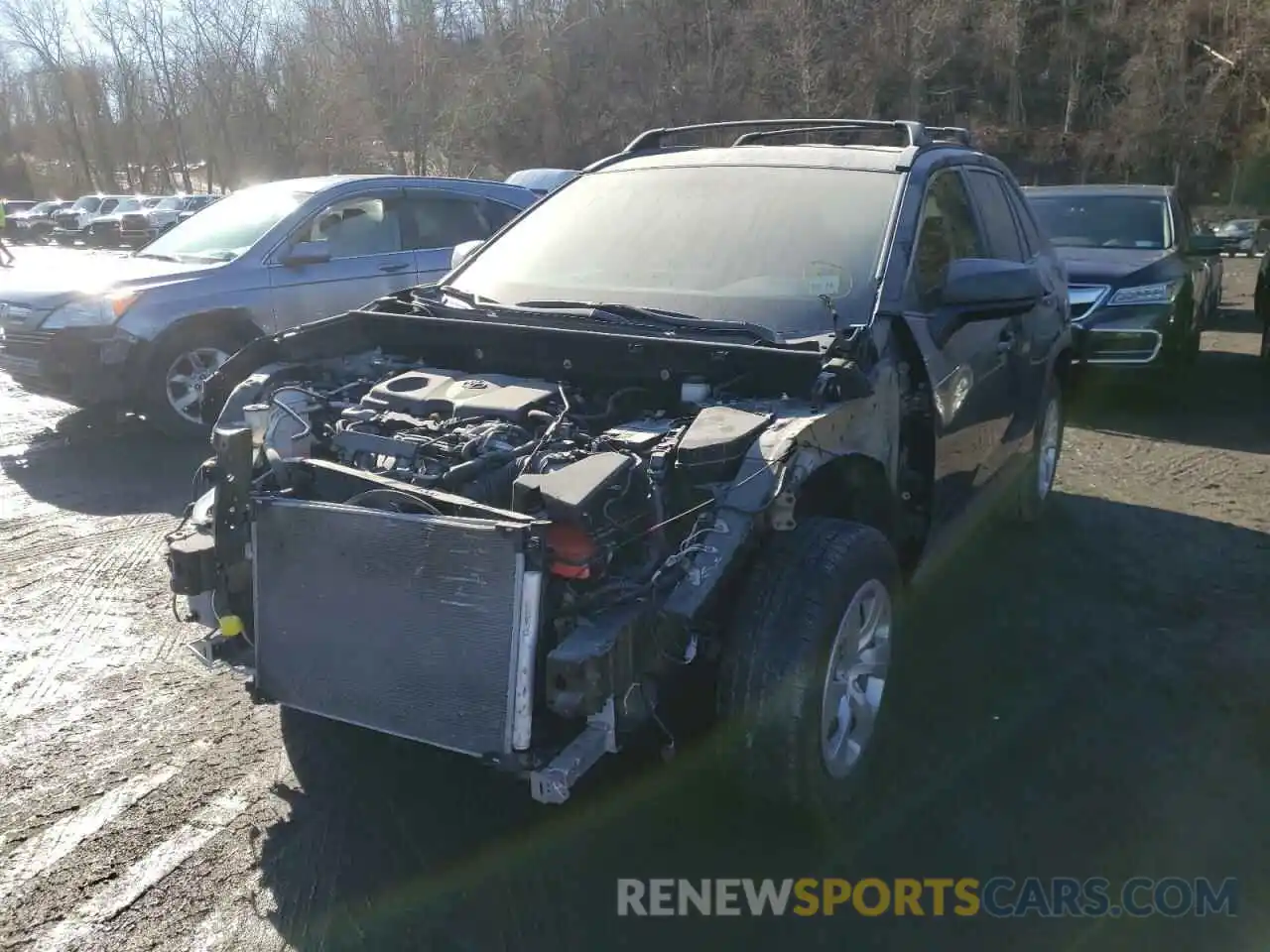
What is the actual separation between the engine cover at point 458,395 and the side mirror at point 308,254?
4.52m

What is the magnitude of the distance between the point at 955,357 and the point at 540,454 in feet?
5.99

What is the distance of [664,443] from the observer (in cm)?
300

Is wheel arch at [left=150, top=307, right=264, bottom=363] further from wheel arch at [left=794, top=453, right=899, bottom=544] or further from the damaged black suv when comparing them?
wheel arch at [left=794, top=453, right=899, bottom=544]

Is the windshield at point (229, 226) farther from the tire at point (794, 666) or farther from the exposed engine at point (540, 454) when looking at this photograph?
the tire at point (794, 666)

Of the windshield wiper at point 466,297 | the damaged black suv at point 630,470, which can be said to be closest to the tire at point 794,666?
the damaged black suv at point 630,470

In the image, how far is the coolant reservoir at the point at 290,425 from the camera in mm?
3221

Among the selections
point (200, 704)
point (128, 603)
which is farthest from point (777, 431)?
point (128, 603)

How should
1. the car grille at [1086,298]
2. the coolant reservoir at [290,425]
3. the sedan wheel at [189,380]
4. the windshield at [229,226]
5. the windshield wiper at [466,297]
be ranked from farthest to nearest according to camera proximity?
1. the car grille at [1086,298]
2. the windshield at [229,226]
3. the sedan wheel at [189,380]
4. the windshield wiper at [466,297]
5. the coolant reservoir at [290,425]

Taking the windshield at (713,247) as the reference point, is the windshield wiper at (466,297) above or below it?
below

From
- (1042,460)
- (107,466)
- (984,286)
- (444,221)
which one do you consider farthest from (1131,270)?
(107,466)

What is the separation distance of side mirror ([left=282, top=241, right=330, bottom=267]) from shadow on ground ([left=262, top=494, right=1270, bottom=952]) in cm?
510

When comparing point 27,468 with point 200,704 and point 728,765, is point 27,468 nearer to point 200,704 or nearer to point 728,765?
point 200,704

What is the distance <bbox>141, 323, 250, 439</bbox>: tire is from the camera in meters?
7.38

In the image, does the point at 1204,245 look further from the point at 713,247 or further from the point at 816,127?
the point at 713,247
